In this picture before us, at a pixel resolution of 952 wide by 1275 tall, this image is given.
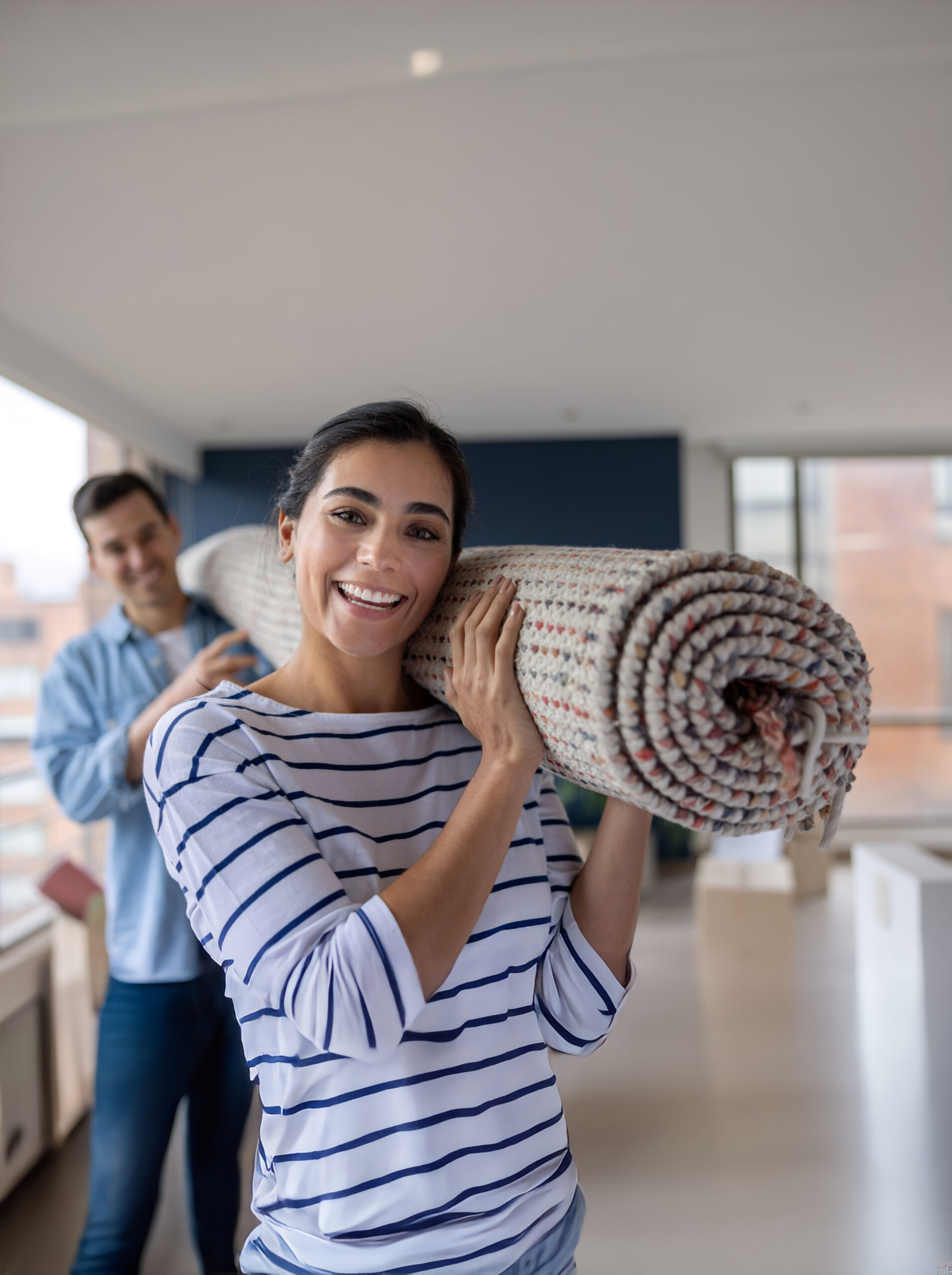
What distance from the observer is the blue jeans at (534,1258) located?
2.47 ft

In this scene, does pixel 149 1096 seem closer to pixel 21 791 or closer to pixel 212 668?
pixel 212 668

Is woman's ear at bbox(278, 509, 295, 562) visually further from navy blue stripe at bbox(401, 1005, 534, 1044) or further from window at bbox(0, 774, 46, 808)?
window at bbox(0, 774, 46, 808)

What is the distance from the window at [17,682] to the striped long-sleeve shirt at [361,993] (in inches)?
110

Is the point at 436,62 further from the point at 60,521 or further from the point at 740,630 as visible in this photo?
the point at 60,521

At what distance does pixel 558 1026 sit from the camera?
86cm

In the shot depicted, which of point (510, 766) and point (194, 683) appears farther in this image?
point (194, 683)

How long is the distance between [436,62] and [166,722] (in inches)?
59.5

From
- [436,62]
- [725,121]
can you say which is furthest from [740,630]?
[725,121]

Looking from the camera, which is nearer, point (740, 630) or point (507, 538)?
point (740, 630)

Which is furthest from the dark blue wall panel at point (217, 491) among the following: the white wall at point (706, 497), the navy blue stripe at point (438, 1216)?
the navy blue stripe at point (438, 1216)

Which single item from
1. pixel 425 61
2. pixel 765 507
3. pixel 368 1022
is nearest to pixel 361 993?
pixel 368 1022

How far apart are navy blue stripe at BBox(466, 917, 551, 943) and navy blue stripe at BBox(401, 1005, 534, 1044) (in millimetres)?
68

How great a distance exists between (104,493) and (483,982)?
4.11 feet

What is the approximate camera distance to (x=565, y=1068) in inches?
116
